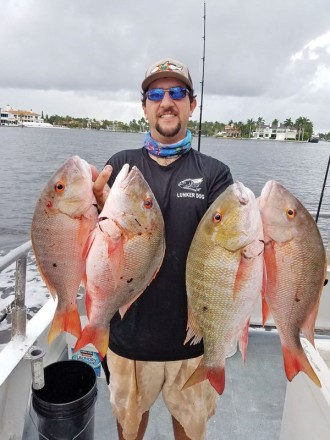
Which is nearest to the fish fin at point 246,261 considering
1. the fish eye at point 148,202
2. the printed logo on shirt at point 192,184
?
the fish eye at point 148,202

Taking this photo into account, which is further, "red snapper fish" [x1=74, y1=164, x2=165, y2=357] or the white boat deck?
the white boat deck

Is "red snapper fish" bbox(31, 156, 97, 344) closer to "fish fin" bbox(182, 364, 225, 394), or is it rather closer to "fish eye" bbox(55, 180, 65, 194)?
"fish eye" bbox(55, 180, 65, 194)

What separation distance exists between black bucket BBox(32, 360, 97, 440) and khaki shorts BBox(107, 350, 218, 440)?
0.32 meters

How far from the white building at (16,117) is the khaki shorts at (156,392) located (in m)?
149

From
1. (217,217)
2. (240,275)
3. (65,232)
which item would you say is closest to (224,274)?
(240,275)

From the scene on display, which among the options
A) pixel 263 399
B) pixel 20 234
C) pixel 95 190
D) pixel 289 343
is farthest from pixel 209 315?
pixel 20 234

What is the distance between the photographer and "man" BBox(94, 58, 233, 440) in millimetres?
2311

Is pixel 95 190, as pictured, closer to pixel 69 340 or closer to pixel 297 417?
pixel 297 417

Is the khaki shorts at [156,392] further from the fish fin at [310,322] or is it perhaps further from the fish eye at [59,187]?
the fish eye at [59,187]

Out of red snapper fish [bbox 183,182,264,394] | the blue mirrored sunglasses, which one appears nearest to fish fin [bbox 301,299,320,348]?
red snapper fish [bbox 183,182,264,394]

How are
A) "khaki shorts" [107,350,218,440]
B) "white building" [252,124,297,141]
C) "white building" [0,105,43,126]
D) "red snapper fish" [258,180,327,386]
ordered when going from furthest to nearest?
1. "white building" [0,105,43,126]
2. "white building" [252,124,297,141]
3. "khaki shorts" [107,350,218,440]
4. "red snapper fish" [258,180,327,386]

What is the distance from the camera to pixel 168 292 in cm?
232

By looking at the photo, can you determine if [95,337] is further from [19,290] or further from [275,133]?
[275,133]

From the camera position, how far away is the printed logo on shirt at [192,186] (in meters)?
2.31
